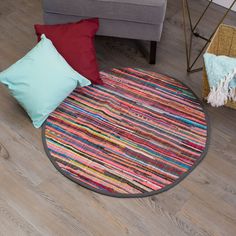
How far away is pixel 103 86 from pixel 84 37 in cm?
28

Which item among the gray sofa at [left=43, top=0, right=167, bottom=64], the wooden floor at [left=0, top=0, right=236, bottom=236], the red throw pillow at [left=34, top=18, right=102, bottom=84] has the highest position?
the gray sofa at [left=43, top=0, right=167, bottom=64]

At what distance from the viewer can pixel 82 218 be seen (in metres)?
1.62

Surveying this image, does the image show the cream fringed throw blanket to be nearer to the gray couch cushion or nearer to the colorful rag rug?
the colorful rag rug

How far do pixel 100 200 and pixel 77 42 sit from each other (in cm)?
82

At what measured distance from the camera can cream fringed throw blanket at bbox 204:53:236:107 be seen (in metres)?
1.77

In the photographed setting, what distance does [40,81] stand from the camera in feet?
6.12

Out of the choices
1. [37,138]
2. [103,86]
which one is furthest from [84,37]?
[37,138]

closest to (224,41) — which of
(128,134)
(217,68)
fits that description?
(217,68)

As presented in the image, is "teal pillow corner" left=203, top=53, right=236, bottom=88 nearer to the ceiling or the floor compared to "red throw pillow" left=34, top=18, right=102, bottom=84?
nearer to the ceiling

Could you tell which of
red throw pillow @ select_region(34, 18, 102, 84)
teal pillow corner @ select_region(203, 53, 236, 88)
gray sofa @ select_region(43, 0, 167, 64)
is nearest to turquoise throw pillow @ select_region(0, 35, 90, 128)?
red throw pillow @ select_region(34, 18, 102, 84)

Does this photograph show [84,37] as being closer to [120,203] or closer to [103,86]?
[103,86]

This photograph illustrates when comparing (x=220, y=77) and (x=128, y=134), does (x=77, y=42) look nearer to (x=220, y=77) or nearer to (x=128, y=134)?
(x=128, y=134)

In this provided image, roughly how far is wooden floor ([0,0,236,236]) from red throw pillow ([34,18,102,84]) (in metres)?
0.37

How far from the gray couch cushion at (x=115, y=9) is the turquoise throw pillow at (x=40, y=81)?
0.23 metres
